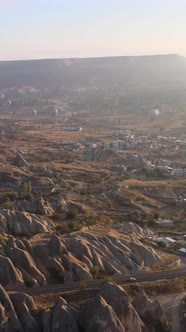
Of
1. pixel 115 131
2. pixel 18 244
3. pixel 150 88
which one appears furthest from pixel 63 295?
pixel 150 88

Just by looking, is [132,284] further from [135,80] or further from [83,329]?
[135,80]

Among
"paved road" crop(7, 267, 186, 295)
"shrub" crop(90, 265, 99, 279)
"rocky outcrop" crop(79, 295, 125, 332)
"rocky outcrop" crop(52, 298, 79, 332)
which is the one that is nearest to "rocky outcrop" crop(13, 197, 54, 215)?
"shrub" crop(90, 265, 99, 279)

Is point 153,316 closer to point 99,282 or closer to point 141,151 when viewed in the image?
point 99,282

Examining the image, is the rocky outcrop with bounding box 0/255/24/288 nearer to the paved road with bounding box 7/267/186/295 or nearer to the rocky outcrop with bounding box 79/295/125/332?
the paved road with bounding box 7/267/186/295

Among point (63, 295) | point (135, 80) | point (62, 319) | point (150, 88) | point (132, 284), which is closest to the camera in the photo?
point (62, 319)

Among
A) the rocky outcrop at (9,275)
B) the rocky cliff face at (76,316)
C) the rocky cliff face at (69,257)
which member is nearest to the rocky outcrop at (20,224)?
the rocky cliff face at (69,257)

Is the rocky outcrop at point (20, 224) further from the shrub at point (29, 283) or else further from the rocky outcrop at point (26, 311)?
the rocky outcrop at point (26, 311)

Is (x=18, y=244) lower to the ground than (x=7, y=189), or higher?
higher
